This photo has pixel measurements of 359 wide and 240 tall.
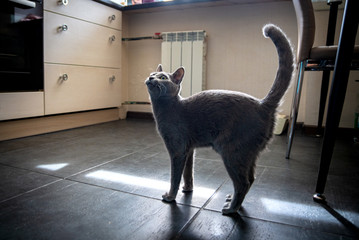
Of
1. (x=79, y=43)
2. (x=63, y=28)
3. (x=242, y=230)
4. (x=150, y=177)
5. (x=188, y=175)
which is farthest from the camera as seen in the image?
(x=79, y=43)

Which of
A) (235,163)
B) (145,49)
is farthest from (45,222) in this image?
(145,49)

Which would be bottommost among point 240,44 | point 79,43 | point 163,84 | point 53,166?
point 53,166

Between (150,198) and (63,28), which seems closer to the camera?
(150,198)

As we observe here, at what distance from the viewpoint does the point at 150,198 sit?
1095 millimetres

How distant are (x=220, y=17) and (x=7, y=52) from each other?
6.60ft

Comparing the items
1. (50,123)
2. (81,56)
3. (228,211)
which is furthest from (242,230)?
(81,56)

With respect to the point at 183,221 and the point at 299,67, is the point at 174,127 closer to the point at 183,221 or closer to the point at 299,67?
the point at 183,221

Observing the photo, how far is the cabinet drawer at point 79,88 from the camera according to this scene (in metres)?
2.30

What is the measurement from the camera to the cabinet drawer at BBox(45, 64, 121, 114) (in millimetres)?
2303

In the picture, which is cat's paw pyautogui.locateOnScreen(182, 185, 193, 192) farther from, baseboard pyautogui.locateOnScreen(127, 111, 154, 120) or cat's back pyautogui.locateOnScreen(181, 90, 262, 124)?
baseboard pyautogui.locateOnScreen(127, 111, 154, 120)

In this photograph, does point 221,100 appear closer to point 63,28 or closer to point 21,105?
point 21,105

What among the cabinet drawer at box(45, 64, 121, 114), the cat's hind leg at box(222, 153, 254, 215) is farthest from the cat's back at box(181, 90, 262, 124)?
the cabinet drawer at box(45, 64, 121, 114)

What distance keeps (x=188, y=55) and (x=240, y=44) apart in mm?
549

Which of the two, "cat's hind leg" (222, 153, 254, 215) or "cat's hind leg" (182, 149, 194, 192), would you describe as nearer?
"cat's hind leg" (222, 153, 254, 215)
